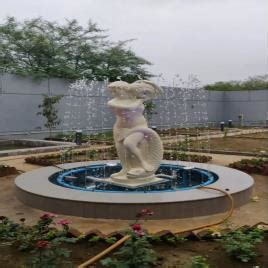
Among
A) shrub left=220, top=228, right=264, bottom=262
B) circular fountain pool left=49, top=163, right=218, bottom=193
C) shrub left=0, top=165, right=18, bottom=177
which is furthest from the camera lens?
shrub left=0, top=165, right=18, bottom=177

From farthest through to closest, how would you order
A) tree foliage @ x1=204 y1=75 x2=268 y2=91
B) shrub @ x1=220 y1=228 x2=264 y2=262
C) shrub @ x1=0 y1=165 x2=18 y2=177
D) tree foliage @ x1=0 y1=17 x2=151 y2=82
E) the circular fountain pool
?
tree foliage @ x1=204 y1=75 x2=268 y2=91 → tree foliage @ x1=0 y1=17 x2=151 y2=82 → shrub @ x1=0 y1=165 x2=18 y2=177 → the circular fountain pool → shrub @ x1=220 y1=228 x2=264 y2=262

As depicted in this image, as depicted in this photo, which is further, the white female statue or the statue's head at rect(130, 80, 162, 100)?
the statue's head at rect(130, 80, 162, 100)

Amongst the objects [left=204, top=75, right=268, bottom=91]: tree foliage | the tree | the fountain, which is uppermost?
[left=204, top=75, right=268, bottom=91]: tree foliage

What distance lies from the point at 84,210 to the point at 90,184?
7.01ft

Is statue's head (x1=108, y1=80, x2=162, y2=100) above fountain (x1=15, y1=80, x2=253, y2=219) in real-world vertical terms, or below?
above

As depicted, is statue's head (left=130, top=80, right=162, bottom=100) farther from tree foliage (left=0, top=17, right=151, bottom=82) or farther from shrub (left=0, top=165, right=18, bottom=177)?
tree foliage (left=0, top=17, right=151, bottom=82)

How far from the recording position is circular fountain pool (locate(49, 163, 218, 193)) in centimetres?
762

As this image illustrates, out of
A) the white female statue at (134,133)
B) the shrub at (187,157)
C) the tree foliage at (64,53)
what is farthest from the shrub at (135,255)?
the tree foliage at (64,53)

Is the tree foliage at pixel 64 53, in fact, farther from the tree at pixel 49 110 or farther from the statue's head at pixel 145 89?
the statue's head at pixel 145 89

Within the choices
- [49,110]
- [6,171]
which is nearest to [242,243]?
[6,171]

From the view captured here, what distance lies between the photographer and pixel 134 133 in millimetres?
7324

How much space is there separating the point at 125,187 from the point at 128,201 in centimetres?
136

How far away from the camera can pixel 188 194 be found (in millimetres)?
6512

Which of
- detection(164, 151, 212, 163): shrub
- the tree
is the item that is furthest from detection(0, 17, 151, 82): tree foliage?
detection(164, 151, 212, 163): shrub
